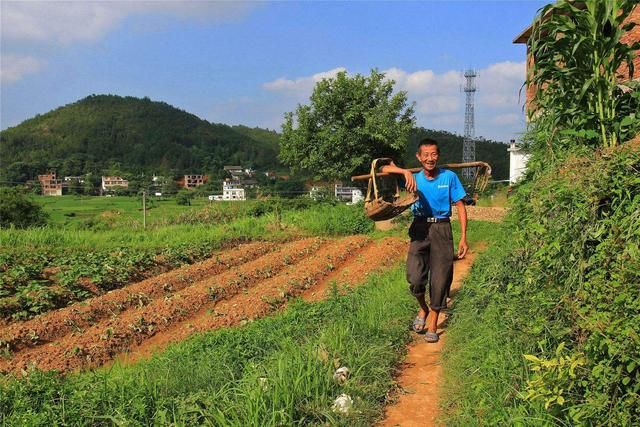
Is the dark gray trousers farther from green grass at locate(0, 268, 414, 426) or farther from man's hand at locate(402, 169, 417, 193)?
man's hand at locate(402, 169, 417, 193)

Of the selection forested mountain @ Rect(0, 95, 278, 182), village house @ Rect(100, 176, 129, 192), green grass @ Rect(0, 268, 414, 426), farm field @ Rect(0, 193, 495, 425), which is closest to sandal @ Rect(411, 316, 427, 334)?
farm field @ Rect(0, 193, 495, 425)

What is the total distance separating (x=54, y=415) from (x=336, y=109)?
21.7 meters

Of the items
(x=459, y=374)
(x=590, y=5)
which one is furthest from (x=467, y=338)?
(x=590, y=5)

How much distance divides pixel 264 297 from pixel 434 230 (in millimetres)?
3192

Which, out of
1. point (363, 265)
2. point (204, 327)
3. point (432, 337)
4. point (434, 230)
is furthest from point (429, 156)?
point (363, 265)

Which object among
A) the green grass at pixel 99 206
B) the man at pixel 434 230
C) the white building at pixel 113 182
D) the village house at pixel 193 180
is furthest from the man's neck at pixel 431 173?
the village house at pixel 193 180

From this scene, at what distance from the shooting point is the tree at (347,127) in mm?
23078

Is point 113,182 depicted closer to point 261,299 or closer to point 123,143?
point 123,143

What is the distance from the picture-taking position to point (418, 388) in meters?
3.93

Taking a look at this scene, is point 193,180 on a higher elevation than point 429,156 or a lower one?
higher

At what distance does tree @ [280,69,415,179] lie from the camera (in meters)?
23.1

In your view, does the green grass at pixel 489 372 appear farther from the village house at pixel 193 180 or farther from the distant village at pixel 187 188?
the village house at pixel 193 180

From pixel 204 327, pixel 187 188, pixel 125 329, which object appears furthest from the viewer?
pixel 187 188

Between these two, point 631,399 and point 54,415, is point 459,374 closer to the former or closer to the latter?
point 631,399
